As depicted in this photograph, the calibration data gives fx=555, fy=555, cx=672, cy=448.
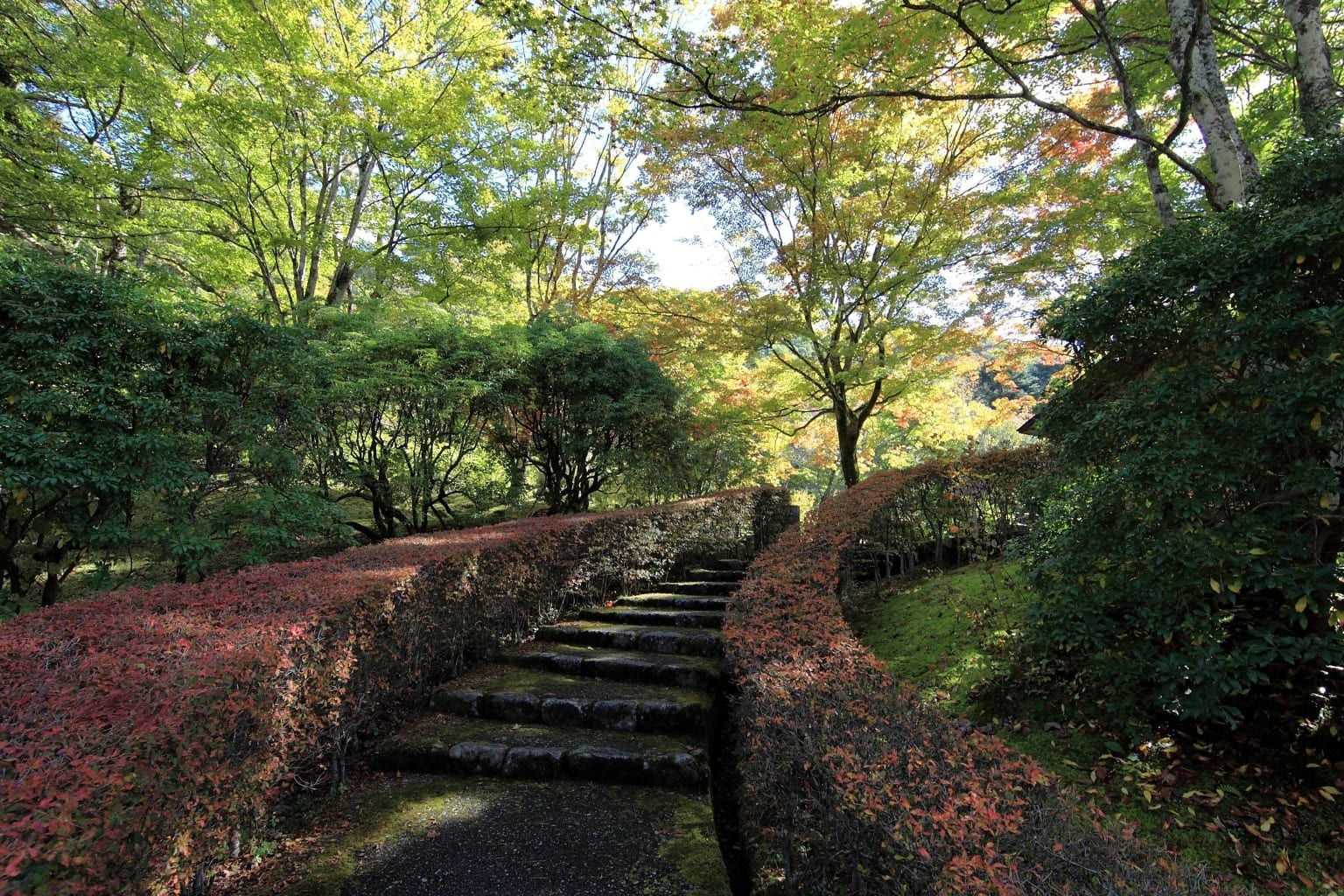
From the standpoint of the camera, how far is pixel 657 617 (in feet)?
19.9

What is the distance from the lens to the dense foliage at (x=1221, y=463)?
289 centimetres

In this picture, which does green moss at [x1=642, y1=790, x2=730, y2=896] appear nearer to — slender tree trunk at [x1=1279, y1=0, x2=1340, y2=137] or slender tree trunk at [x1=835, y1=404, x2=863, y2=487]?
slender tree trunk at [x1=1279, y1=0, x2=1340, y2=137]

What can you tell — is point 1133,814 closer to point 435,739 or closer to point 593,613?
point 435,739

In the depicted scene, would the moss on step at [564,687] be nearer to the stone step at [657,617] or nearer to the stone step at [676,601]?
the stone step at [657,617]

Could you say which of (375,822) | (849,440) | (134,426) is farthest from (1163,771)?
(849,440)

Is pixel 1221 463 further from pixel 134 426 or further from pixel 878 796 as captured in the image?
pixel 134 426

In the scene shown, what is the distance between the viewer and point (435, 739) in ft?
12.9

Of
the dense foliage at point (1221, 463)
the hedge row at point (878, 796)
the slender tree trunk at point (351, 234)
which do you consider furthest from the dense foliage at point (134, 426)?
the dense foliage at point (1221, 463)

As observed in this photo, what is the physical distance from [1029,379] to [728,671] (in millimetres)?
45815

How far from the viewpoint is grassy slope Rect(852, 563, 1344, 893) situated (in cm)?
286

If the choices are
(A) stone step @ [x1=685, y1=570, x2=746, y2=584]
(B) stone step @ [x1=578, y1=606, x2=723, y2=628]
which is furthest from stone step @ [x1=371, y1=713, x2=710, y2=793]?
(A) stone step @ [x1=685, y1=570, x2=746, y2=584]

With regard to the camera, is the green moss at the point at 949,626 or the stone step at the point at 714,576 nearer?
the green moss at the point at 949,626

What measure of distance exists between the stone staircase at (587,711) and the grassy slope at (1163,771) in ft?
6.62

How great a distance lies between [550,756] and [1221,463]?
4352 millimetres
